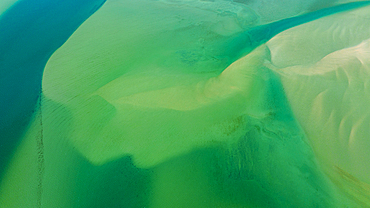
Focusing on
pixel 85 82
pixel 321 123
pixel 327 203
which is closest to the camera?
pixel 327 203

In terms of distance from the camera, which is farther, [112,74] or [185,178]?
[112,74]

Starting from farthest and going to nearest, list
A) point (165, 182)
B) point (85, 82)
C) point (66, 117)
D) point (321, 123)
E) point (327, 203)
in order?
point (85, 82) < point (66, 117) < point (321, 123) < point (165, 182) < point (327, 203)

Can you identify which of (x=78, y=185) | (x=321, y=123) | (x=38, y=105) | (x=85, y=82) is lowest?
(x=78, y=185)

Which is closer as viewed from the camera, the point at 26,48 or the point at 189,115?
the point at 189,115

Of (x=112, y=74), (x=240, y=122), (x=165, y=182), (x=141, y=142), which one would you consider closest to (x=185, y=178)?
(x=165, y=182)

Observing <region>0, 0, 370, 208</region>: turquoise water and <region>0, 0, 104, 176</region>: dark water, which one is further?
<region>0, 0, 104, 176</region>: dark water

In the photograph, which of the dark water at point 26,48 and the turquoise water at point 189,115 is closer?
the turquoise water at point 189,115

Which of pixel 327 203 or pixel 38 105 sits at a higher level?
pixel 327 203

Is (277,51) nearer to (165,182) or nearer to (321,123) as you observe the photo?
(321,123)
